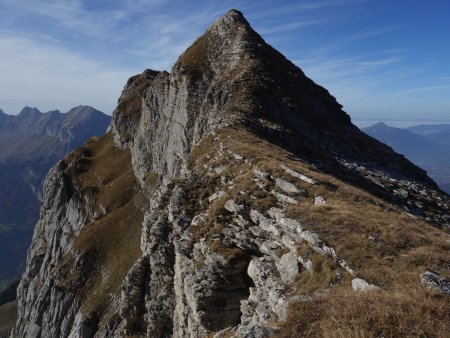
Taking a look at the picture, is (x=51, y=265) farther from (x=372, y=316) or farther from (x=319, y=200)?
(x=372, y=316)

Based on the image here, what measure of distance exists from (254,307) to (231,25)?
7218 centimetres

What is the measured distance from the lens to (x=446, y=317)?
1203 centimetres

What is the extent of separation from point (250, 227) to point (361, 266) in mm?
9062

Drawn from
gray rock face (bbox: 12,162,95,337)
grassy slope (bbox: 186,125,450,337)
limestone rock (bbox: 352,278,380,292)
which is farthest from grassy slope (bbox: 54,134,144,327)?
limestone rock (bbox: 352,278,380,292)

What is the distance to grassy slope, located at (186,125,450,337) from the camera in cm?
1198

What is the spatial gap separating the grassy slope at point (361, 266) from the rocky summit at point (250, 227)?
0.07 m

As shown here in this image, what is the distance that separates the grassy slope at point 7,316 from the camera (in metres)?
158

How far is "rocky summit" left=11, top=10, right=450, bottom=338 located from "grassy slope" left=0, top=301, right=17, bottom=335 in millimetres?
71388

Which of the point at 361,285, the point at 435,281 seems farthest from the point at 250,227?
the point at 435,281

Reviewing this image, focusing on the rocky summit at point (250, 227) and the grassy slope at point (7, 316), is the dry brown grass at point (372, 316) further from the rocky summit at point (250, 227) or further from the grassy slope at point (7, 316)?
the grassy slope at point (7, 316)

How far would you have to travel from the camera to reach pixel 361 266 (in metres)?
16.7

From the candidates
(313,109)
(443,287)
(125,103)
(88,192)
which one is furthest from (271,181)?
(125,103)

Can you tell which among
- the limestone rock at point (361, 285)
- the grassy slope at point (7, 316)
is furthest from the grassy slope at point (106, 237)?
the grassy slope at point (7, 316)

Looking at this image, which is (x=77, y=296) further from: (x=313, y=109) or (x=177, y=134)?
(x=313, y=109)
